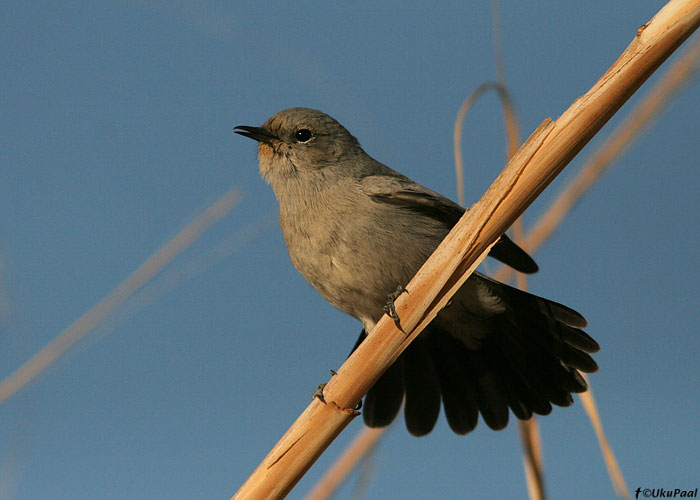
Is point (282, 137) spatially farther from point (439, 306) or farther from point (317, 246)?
point (439, 306)

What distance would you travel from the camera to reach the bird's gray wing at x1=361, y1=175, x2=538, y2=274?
267cm

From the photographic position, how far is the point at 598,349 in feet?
9.65

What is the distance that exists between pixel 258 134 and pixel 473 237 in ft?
5.98

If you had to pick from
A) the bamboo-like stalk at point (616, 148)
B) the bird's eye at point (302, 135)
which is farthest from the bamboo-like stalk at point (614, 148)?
the bird's eye at point (302, 135)

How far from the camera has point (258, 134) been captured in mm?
3279

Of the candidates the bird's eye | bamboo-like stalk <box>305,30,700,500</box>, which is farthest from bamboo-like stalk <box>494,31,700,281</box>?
the bird's eye

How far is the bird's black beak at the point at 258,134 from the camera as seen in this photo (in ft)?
10.7

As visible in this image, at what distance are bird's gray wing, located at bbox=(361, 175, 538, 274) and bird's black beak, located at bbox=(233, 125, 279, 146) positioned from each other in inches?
22.6

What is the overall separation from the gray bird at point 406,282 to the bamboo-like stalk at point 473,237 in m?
0.89

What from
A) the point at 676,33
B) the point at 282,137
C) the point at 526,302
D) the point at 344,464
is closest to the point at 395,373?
the point at 526,302

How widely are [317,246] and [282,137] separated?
28.0 inches

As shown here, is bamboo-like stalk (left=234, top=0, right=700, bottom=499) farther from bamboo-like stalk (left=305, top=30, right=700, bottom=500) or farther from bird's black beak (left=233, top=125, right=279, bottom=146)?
bird's black beak (left=233, top=125, right=279, bottom=146)

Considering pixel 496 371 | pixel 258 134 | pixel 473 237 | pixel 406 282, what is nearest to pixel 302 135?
pixel 258 134

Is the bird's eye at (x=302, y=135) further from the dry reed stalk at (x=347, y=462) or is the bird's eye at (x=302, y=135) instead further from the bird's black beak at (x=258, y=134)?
the dry reed stalk at (x=347, y=462)
